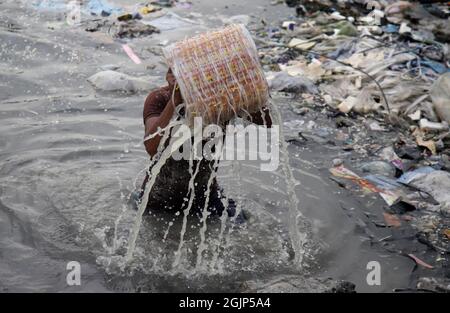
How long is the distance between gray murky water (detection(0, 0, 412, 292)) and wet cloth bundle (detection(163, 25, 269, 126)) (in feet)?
3.42

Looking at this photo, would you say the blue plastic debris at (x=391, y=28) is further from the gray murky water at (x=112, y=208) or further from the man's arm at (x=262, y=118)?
the man's arm at (x=262, y=118)

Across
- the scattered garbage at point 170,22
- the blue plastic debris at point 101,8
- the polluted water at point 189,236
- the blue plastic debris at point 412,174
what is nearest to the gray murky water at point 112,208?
the polluted water at point 189,236

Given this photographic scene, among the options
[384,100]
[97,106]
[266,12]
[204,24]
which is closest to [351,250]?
[384,100]

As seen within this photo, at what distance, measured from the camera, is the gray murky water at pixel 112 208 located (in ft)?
10.7

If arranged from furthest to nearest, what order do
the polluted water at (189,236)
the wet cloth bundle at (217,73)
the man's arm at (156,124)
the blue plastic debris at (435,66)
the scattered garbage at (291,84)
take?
the blue plastic debris at (435,66) < the scattered garbage at (291,84) < the polluted water at (189,236) < the man's arm at (156,124) < the wet cloth bundle at (217,73)

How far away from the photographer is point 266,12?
7.73 meters

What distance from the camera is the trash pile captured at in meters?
4.16

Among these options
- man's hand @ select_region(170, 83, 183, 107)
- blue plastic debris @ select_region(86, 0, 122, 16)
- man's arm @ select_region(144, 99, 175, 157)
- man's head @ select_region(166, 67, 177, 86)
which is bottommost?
blue plastic debris @ select_region(86, 0, 122, 16)

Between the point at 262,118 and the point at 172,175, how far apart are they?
0.72 meters

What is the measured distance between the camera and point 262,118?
120 inches

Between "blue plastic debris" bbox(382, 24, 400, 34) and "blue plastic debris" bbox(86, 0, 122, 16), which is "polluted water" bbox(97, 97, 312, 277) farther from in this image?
"blue plastic debris" bbox(86, 0, 122, 16)

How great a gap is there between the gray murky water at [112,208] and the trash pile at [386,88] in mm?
238

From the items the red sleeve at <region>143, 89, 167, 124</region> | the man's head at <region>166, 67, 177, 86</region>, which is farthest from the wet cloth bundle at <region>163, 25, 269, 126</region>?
the red sleeve at <region>143, 89, 167, 124</region>

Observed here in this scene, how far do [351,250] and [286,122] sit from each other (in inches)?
72.8
